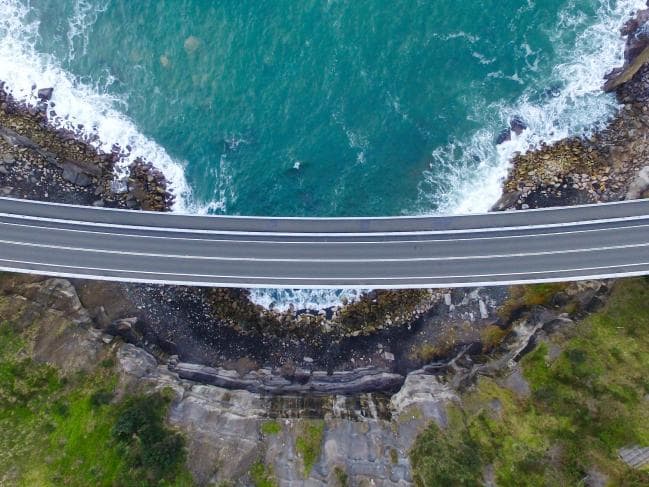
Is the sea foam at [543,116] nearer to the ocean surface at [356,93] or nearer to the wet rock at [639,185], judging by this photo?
the ocean surface at [356,93]

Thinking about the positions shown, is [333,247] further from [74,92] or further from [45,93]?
[45,93]

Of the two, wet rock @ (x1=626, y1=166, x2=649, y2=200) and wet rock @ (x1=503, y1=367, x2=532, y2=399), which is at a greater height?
wet rock @ (x1=626, y1=166, x2=649, y2=200)

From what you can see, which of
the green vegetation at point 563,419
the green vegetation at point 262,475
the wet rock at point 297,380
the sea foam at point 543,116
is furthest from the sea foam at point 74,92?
the green vegetation at point 563,419

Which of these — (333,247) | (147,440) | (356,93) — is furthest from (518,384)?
(147,440)

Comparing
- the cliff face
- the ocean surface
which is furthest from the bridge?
the ocean surface

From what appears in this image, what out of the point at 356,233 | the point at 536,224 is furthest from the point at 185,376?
the point at 536,224

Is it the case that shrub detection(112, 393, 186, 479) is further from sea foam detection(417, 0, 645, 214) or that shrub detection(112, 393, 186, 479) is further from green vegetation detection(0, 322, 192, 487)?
sea foam detection(417, 0, 645, 214)
